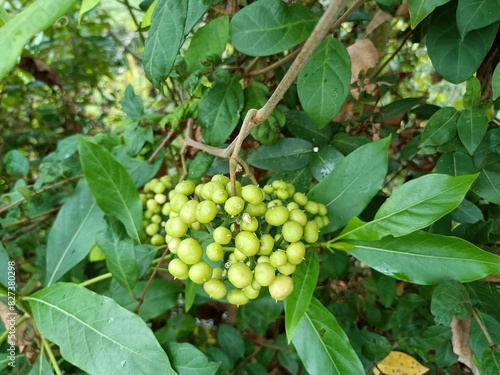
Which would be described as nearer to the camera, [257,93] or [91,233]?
[257,93]

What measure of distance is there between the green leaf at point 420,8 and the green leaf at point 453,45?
155 millimetres

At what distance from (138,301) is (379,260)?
0.58m

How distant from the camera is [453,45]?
820mm

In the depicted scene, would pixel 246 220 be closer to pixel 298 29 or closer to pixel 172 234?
pixel 172 234

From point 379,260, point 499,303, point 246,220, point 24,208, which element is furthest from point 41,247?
point 499,303

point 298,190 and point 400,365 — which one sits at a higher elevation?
point 298,190

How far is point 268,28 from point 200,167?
34cm

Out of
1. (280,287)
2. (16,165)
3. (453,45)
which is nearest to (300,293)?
(280,287)

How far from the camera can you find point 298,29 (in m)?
0.82

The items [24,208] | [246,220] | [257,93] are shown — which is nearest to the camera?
[246,220]

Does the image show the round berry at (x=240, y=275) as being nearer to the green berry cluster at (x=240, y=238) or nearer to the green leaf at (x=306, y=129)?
the green berry cluster at (x=240, y=238)

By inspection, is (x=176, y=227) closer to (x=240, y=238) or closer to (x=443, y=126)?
(x=240, y=238)

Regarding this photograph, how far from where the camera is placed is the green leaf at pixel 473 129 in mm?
830

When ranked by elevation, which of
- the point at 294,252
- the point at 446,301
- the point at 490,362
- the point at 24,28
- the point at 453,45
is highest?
the point at 24,28
